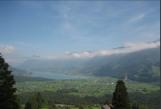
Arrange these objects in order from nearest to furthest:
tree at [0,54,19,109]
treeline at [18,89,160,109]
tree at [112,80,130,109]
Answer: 1. tree at [0,54,19,109]
2. tree at [112,80,130,109]
3. treeline at [18,89,160,109]

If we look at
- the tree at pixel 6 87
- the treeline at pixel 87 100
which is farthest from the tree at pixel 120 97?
the treeline at pixel 87 100

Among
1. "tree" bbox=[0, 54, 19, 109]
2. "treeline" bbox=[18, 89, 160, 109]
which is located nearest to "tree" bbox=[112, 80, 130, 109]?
"tree" bbox=[0, 54, 19, 109]

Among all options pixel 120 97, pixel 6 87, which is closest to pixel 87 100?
pixel 120 97

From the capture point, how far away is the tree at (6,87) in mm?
21156

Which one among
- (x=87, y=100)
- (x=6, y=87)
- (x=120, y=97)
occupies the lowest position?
(x=87, y=100)

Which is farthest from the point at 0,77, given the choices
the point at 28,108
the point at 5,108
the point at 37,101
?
the point at 37,101

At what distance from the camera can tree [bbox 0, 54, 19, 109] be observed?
69.4 ft

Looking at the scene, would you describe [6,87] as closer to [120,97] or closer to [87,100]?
[120,97]

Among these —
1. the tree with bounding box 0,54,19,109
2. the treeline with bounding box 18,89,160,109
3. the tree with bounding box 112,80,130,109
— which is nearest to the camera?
the tree with bounding box 0,54,19,109

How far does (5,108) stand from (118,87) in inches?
355

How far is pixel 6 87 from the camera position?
2150 cm

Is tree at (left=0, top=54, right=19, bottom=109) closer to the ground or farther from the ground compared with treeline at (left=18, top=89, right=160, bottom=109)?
farther from the ground

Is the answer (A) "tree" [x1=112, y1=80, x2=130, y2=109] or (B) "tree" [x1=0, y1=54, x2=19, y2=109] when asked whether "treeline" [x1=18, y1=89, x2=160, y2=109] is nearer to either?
(B) "tree" [x1=0, y1=54, x2=19, y2=109]

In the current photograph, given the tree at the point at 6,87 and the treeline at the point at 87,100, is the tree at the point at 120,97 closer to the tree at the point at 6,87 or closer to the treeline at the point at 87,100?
the tree at the point at 6,87
